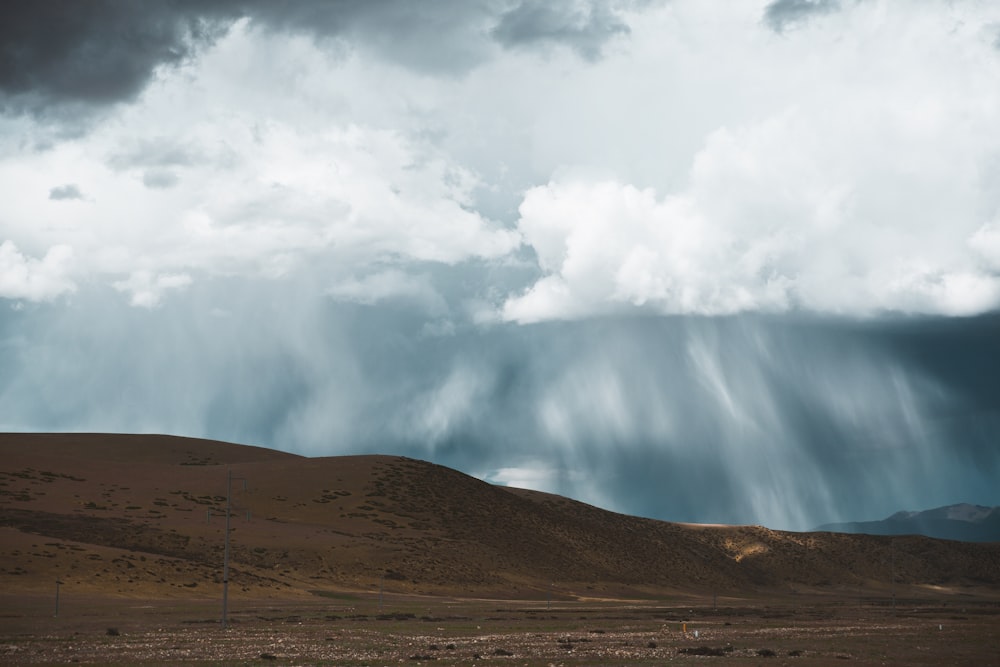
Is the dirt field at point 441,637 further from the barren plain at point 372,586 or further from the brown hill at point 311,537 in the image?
the brown hill at point 311,537

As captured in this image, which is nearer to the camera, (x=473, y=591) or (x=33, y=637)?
(x=33, y=637)

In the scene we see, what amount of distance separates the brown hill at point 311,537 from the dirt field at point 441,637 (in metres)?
18.6

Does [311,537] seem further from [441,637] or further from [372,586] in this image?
[441,637]

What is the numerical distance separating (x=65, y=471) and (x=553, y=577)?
259 feet

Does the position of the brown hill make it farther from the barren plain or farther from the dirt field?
the dirt field

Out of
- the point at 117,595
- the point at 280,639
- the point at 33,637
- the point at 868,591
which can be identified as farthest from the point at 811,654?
the point at 868,591

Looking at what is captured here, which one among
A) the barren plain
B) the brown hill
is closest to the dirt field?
the barren plain

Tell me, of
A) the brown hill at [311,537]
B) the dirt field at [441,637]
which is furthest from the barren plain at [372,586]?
the brown hill at [311,537]

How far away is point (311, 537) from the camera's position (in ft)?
446

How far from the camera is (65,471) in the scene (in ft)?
517

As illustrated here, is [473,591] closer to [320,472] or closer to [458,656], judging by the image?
[320,472]

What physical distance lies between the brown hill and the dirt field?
1855 centimetres

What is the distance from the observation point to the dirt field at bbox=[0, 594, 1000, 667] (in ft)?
143

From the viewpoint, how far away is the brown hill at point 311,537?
4129 inches
